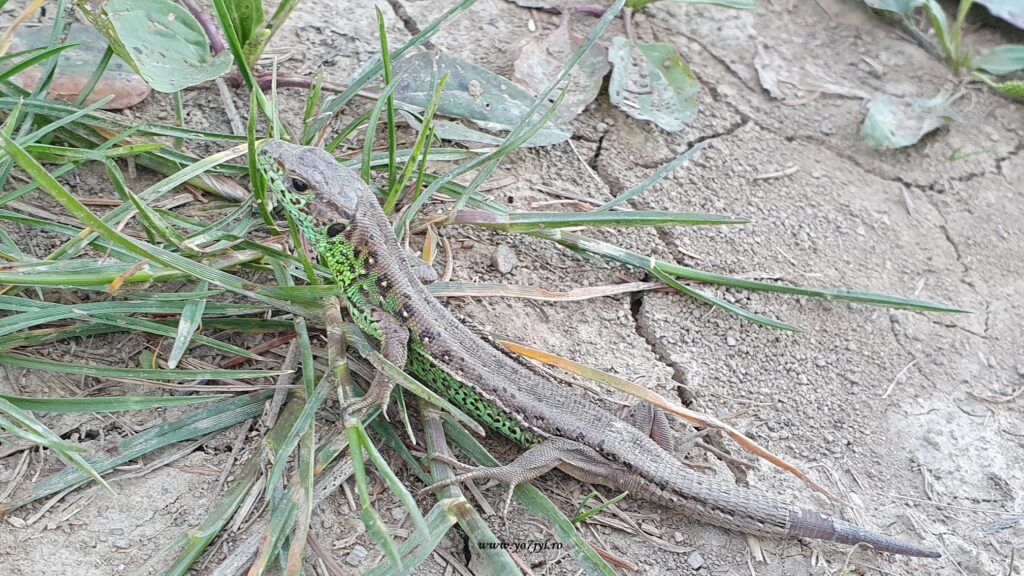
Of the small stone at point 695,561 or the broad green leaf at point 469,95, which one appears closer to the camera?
the small stone at point 695,561

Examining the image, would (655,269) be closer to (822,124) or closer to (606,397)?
(606,397)

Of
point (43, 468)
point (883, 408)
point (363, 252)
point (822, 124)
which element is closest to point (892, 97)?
point (822, 124)

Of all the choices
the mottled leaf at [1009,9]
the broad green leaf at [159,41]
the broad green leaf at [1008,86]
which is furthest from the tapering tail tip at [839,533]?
the mottled leaf at [1009,9]

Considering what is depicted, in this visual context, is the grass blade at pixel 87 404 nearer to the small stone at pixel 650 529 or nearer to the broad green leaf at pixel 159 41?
the broad green leaf at pixel 159 41

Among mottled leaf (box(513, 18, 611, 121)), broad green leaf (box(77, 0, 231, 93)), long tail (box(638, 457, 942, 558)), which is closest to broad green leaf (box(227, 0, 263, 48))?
broad green leaf (box(77, 0, 231, 93))

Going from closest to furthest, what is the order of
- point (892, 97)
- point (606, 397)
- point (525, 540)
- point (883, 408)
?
point (525, 540)
point (606, 397)
point (883, 408)
point (892, 97)

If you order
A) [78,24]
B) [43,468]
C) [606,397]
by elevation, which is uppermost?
[78,24]

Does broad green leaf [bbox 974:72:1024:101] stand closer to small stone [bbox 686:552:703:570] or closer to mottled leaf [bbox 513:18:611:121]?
mottled leaf [bbox 513:18:611:121]
